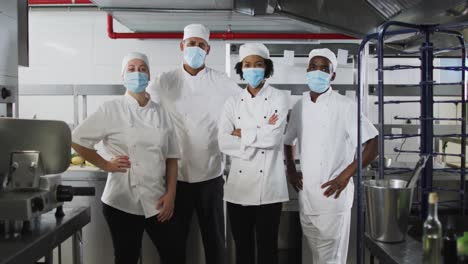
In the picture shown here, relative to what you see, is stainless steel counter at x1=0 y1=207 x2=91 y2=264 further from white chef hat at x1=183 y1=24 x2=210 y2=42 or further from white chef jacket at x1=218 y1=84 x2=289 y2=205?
white chef hat at x1=183 y1=24 x2=210 y2=42

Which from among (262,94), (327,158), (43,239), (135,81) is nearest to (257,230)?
(327,158)

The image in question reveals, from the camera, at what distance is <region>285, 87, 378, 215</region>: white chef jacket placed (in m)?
2.16

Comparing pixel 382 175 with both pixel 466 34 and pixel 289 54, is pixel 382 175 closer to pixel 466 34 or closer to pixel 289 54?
pixel 466 34

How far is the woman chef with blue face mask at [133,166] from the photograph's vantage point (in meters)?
2.02

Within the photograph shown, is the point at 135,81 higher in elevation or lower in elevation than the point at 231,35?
lower

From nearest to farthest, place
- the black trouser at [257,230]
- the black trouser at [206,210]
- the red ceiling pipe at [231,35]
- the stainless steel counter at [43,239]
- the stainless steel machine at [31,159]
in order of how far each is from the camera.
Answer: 1. the stainless steel counter at [43,239]
2. the stainless steel machine at [31,159]
3. the black trouser at [257,230]
4. the black trouser at [206,210]
5. the red ceiling pipe at [231,35]

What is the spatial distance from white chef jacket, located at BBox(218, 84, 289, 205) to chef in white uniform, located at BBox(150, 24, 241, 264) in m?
0.18

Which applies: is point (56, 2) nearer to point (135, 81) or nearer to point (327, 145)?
point (135, 81)

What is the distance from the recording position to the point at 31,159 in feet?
4.84

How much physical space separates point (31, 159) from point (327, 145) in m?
1.32

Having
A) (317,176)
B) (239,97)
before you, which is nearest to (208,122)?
(239,97)

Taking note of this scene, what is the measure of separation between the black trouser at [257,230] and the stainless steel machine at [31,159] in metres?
0.92

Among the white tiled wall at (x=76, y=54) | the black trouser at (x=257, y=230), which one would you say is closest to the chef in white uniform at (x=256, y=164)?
the black trouser at (x=257, y=230)

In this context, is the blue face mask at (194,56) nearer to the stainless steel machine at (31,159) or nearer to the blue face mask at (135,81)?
the blue face mask at (135,81)
